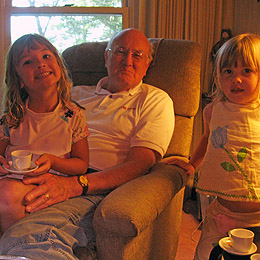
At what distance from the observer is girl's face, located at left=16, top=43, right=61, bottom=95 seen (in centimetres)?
161

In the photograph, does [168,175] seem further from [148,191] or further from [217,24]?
[217,24]

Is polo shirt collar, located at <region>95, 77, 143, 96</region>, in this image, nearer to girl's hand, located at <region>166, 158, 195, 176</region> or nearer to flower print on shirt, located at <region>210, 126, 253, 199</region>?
girl's hand, located at <region>166, 158, 195, 176</region>

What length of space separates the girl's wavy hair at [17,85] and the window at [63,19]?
5.20 ft

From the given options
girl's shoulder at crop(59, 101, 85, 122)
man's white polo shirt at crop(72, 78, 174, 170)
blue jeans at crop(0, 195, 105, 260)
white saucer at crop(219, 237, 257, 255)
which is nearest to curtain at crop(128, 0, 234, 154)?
man's white polo shirt at crop(72, 78, 174, 170)

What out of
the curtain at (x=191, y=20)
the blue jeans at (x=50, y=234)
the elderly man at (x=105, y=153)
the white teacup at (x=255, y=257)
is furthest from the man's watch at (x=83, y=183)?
the curtain at (x=191, y=20)

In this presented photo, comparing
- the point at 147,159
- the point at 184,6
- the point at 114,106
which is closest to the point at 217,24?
the point at 184,6

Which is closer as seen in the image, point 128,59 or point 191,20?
point 128,59

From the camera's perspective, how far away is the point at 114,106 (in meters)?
2.01

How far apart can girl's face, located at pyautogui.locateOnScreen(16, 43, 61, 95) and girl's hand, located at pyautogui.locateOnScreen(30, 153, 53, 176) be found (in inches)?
12.8

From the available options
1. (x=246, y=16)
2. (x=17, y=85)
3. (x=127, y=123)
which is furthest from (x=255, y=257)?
(x=246, y=16)

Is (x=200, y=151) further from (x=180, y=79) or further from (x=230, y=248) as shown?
(x=230, y=248)

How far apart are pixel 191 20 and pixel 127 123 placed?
1415mm

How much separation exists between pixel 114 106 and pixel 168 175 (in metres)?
0.55

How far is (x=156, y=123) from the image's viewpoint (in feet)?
6.10
